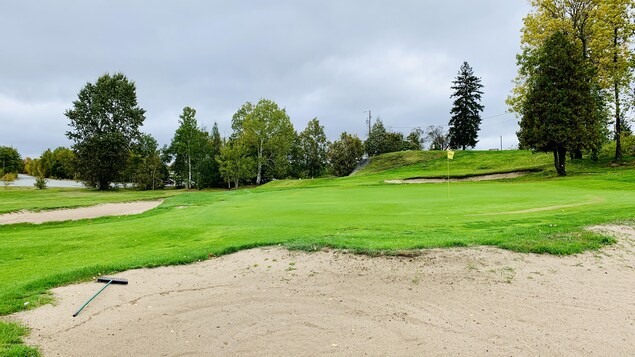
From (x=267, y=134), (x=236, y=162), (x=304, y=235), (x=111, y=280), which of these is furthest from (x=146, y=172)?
(x=111, y=280)

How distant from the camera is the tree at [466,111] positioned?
236 ft

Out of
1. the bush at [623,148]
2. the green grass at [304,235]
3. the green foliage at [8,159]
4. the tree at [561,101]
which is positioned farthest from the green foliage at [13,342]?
the green foliage at [8,159]

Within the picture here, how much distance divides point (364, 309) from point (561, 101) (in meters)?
38.3

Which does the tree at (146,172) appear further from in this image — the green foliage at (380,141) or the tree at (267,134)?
the green foliage at (380,141)

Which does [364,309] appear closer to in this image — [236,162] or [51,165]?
[236,162]

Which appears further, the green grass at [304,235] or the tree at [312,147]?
the tree at [312,147]

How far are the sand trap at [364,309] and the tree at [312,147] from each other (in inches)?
2947

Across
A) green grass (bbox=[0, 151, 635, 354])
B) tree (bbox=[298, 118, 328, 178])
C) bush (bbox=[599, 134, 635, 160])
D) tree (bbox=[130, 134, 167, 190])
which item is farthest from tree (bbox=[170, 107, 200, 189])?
bush (bbox=[599, 134, 635, 160])

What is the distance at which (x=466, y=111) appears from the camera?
71.8 m

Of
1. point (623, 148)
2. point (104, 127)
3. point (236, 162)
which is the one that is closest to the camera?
point (623, 148)

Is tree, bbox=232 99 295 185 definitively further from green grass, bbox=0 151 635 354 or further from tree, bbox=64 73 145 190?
green grass, bbox=0 151 635 354

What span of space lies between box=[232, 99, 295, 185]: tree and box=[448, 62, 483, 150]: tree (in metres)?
32.6

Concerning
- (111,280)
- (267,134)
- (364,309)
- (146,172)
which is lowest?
(364,309)

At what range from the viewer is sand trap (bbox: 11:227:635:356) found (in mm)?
4918
